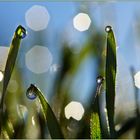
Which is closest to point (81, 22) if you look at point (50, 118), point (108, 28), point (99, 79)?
point (108, 28)

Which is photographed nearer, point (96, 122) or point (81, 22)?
point (96, 122)

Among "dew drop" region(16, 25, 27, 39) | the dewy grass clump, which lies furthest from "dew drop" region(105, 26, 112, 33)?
"dew drop" region(16, 25, 27, 39)

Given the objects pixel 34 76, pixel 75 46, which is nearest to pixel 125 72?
pixel 75 46

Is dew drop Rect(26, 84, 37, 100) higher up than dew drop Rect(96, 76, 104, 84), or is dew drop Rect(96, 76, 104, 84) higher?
dew drop Rect(96, 76, 104, 84)

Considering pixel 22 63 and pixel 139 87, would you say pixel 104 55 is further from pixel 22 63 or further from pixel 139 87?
pixel 22 63

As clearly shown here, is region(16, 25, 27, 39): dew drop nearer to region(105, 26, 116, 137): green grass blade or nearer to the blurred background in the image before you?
the blurred background

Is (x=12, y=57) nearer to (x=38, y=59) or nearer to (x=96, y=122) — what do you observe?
(x=38, y=59)
